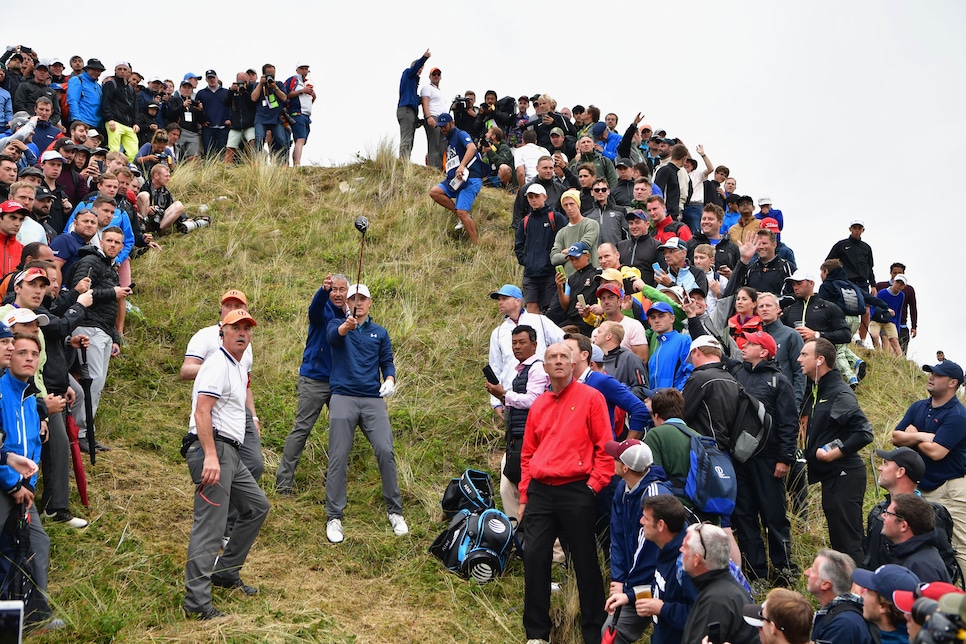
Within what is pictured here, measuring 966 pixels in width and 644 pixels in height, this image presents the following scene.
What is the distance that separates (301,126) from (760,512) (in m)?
12.7

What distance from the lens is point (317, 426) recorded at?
9703 millimetres

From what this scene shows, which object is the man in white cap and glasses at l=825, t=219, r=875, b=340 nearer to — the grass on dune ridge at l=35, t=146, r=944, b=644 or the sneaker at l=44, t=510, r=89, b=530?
the grass on dune ridge at l=35, t=146, r=944, b=644

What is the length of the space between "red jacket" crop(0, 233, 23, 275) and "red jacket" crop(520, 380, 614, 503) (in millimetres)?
5108

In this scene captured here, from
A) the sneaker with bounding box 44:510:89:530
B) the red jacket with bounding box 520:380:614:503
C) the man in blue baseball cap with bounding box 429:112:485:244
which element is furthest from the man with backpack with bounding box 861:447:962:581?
the man in blue baseball cap with bounding box 429:112:485:244

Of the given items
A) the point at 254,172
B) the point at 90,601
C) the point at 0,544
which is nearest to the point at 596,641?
the point at 90,601

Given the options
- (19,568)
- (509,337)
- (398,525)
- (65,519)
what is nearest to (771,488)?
(509,337)

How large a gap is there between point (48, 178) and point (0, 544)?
19.4ft

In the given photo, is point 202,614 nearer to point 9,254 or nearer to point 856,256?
point 9,254

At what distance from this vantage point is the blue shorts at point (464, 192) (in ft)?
46.1

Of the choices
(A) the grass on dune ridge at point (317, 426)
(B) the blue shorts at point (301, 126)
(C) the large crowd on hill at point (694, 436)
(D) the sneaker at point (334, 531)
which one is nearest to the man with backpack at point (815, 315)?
(C) the large crowd on hill at point (694, 436)

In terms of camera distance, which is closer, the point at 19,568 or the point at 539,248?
the point at 19,568

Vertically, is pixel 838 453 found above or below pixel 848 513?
above

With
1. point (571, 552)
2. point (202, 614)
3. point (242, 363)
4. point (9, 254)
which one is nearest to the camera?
point (202, 614)

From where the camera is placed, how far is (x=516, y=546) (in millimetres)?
7414
